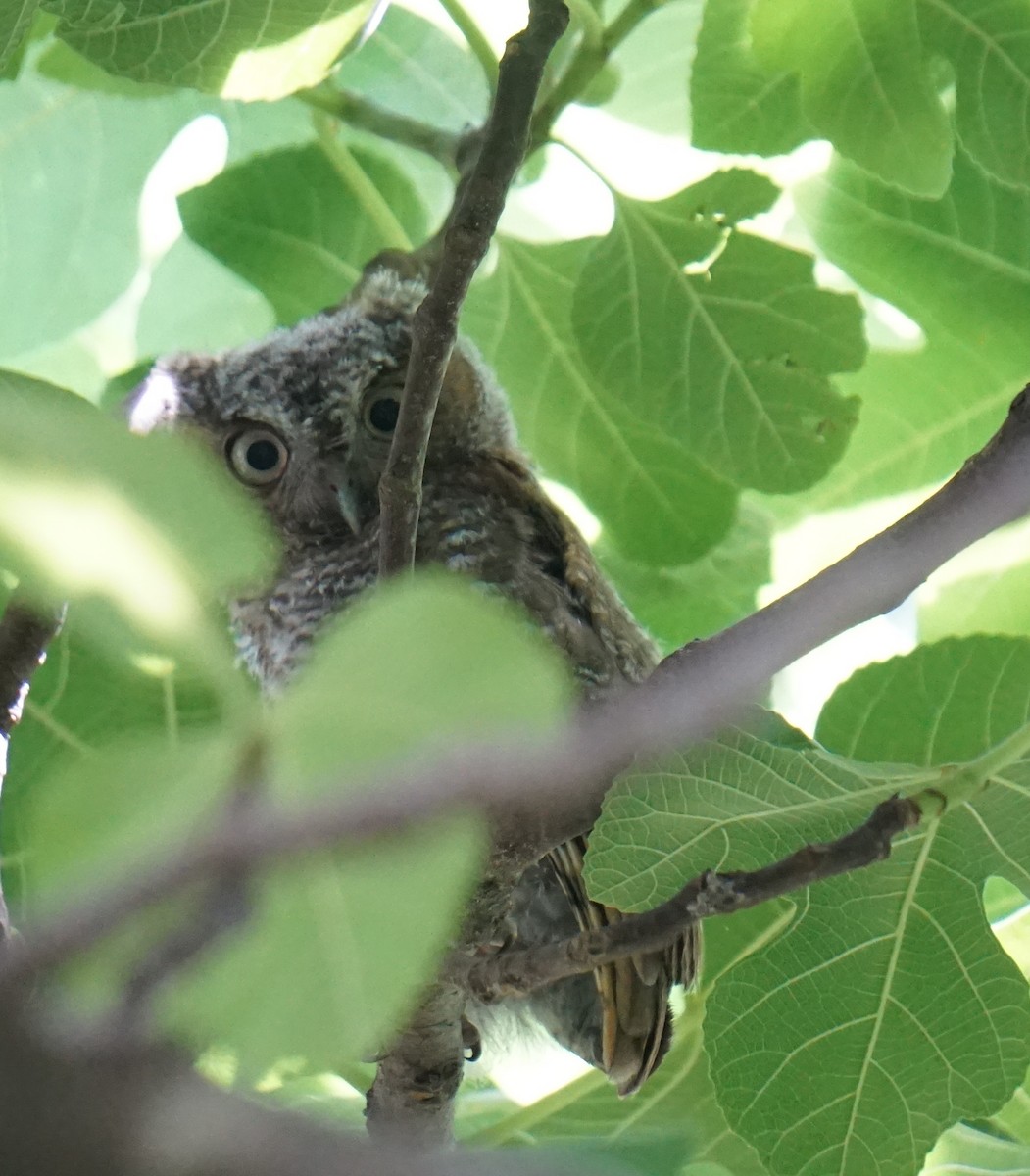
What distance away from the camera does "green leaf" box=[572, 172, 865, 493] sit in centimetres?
133

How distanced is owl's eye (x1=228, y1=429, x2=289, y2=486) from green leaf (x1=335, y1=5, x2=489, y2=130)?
0.51 m

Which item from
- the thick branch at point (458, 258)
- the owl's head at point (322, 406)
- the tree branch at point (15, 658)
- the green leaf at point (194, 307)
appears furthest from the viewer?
the owl's head at point (322, 406)

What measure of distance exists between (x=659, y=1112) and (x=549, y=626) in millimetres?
502

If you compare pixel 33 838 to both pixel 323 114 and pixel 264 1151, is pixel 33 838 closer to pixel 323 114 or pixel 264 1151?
pixel 264 1151

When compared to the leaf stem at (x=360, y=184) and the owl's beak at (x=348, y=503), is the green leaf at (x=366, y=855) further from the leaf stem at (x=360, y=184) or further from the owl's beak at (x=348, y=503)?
the owl's beak at (x=348, y=503)

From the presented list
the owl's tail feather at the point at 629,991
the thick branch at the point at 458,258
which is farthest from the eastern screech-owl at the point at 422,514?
the thick branch at the point at 458,258

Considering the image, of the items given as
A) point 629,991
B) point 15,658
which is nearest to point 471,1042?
point 629,991

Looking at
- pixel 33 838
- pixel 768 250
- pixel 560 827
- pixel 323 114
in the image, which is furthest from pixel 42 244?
pixel 33 838

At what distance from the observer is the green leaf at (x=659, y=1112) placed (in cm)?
133

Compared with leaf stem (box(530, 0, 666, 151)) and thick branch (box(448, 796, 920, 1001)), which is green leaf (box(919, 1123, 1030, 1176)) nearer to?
thick branch (box(448, 796, 920, 1001))

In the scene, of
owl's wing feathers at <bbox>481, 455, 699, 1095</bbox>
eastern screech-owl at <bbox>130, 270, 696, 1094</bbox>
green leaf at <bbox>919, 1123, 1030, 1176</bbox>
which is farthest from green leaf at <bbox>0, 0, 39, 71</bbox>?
green leaf at <bbox>919, 1123, 1030, 1176</bbox>

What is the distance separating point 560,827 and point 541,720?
0.59 meters

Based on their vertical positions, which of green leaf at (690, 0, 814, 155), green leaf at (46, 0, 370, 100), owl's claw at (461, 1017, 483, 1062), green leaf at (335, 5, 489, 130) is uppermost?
green leaf at (335, 5, 489, 130)

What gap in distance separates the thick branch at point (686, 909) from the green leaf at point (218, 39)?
68 centimetres
